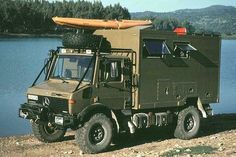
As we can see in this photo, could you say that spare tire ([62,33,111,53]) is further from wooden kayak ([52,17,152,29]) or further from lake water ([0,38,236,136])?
lake water ([0,38,236,136])

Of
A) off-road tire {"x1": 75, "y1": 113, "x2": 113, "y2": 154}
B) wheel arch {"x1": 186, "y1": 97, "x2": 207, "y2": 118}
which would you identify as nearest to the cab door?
off-road tire {"x1": 75, "y1": 113, "x2": 113, "y2": 154}

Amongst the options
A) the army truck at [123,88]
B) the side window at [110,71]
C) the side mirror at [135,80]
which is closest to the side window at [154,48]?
the army truck at [123,88]

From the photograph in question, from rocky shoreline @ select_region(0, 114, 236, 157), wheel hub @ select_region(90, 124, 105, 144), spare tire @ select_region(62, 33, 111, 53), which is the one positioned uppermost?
spare tire @ select_region(62, 33, 111, 53)

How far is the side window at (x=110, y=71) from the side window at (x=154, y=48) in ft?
3.38

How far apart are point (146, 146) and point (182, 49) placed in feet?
10.6

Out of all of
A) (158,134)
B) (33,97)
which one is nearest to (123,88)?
(33,97)

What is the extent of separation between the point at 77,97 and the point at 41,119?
1180mm

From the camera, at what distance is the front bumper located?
40.6 ft

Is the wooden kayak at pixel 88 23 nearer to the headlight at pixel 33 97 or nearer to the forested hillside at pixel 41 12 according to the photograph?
the headlight at pixel 33 97

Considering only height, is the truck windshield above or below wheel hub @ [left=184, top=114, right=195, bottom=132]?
above

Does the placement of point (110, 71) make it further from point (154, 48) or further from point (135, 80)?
point (154, 48)

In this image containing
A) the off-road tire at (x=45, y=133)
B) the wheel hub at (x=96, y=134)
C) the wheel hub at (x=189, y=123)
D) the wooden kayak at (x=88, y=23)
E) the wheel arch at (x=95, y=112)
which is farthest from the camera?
the wheel hub at (x=189, y=123)

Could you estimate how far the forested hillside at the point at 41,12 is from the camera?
140625mm

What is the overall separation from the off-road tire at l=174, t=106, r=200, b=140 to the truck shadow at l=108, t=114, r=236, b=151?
566mm
